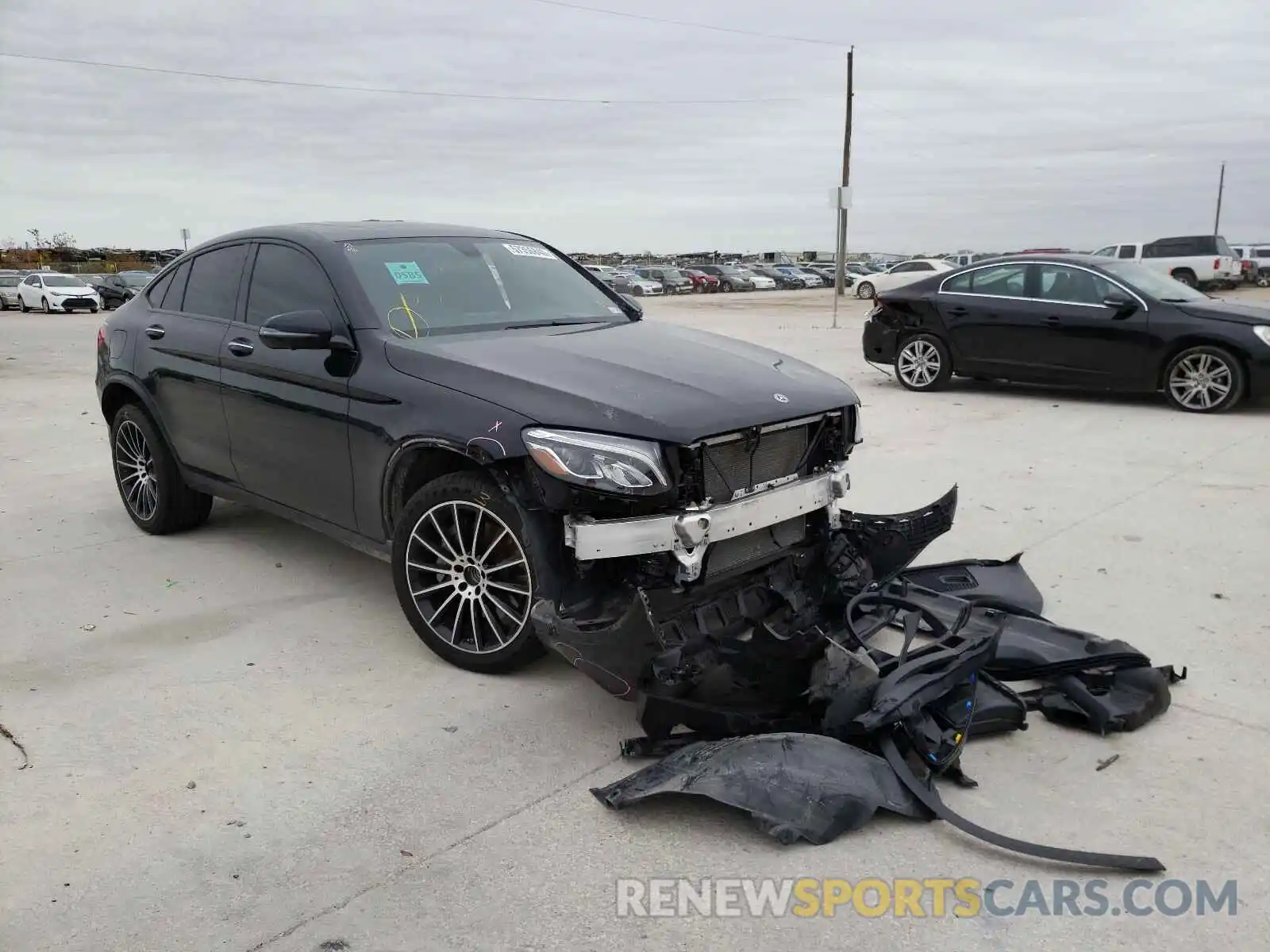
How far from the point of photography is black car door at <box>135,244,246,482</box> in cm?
518

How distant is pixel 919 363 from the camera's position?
37.2 ft

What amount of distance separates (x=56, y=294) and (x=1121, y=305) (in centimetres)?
3421

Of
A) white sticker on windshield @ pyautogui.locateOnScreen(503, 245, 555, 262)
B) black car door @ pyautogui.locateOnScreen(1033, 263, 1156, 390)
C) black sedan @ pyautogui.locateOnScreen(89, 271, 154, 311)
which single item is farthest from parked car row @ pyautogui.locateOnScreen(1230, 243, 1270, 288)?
white sticker on windshield @ pyautogui.locateOnScreen(503, 245, 555, 262)

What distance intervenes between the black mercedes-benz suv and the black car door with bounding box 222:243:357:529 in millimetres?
13

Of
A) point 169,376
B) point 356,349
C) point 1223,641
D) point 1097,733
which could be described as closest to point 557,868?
point 1097,733

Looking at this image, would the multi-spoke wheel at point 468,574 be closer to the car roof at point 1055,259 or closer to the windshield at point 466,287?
the windshield at point 466,287

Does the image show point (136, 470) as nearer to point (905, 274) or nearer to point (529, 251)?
point (529, 251)

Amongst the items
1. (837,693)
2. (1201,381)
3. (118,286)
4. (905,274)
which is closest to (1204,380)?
(1201,381)

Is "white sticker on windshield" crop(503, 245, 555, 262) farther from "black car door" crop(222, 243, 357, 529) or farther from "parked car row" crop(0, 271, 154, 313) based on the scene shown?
"parked car row" crop(0, 271, 154, 313)

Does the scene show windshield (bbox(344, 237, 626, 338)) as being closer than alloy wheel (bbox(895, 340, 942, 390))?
Yes

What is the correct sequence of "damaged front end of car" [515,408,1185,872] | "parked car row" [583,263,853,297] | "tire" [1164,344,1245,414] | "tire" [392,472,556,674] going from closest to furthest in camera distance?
"damaged front end of car" [515,408,1185,872], "tire" [392,472,556,674], "tire" [1164,344,1245,414], "parked car row" [583,263,853,297]

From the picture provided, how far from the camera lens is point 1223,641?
423 cm

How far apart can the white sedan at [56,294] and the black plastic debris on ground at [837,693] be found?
3607 cm

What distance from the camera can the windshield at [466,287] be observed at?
4.43 m
